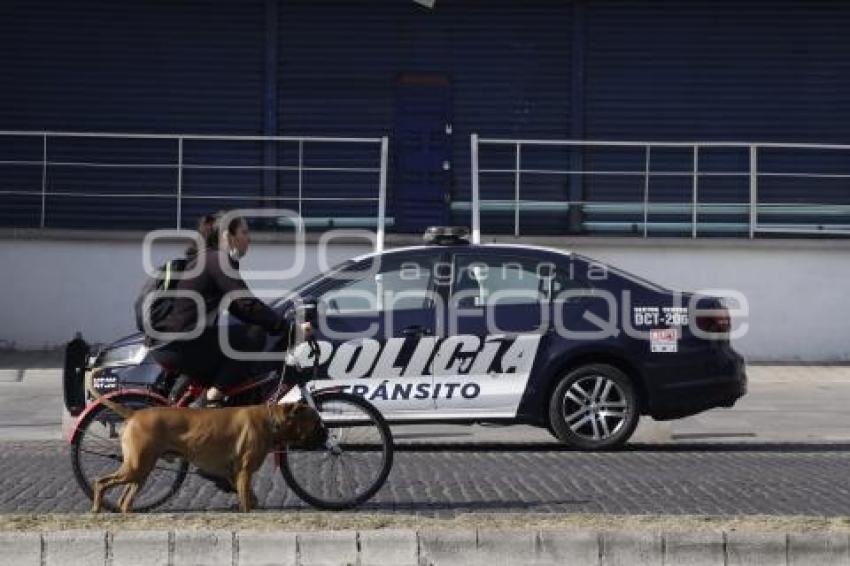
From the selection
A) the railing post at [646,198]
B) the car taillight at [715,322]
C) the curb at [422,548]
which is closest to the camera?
the curb at [422,548]

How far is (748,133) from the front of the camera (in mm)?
19125

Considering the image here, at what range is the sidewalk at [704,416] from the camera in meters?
12.4

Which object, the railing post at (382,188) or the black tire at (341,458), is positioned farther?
the railing post at (382,188)

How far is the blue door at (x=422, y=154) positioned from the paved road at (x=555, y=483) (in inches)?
299

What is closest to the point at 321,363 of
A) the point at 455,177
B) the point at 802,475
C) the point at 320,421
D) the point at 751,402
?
the point at 320,421

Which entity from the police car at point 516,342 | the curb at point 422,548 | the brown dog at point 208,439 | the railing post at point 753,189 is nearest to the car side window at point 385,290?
the police car at point 516,342

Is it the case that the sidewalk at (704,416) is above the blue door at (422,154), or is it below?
below

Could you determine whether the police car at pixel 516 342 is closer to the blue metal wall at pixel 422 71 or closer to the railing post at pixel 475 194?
the railing post at pixel 475 194

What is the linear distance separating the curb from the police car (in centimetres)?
399

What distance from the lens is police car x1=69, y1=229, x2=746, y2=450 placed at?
10992 mm

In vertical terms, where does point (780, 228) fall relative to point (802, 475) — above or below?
above

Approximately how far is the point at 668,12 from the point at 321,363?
10036 millimetres

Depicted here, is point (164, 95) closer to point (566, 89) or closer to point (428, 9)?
point (428, 9)

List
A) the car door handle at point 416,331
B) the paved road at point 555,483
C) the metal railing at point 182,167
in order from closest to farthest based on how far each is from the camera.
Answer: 1. the paved road at point 555,483
2. the car door handle at point 416,331
3. the metal railing at point 182,167
